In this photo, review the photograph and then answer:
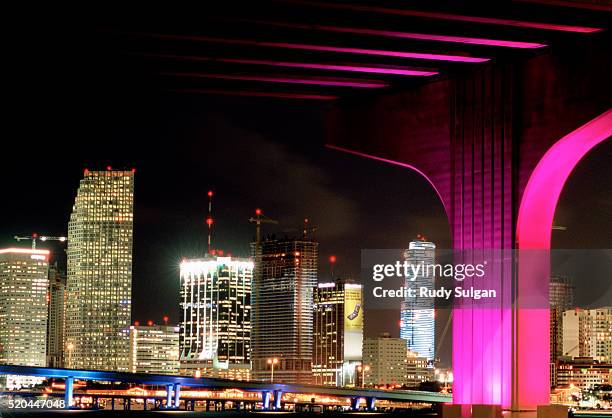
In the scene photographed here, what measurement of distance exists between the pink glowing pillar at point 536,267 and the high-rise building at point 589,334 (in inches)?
5798

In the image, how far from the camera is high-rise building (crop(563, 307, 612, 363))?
567ft

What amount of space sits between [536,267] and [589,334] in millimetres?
162263

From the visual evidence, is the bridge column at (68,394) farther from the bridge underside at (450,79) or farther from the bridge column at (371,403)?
the bridge underside at (450,79)

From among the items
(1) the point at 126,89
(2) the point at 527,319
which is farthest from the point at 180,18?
(2) the point at 527,319

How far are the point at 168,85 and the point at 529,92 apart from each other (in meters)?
6.50

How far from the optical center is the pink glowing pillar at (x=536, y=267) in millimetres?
21766

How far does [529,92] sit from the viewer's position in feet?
71.7

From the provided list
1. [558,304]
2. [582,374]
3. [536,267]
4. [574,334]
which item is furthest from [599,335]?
[536,267]

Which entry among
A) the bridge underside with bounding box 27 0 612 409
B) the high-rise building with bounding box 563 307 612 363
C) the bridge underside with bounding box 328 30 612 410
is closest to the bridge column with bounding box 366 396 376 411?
the high-rise building with bounding box 563 307 612 363

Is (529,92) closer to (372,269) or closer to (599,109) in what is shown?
(599,109)

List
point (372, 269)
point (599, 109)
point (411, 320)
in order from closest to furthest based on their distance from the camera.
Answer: point (599, 109) < point (372, 269) < point (411, 320)

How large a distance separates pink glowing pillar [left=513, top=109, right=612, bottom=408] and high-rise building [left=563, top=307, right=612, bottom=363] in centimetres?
14728

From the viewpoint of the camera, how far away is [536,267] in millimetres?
22156

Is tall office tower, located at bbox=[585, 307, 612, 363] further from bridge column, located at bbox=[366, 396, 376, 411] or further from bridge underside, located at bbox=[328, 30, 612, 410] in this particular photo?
bridge underside, located at bbox=[328, 30, 612, 410]
